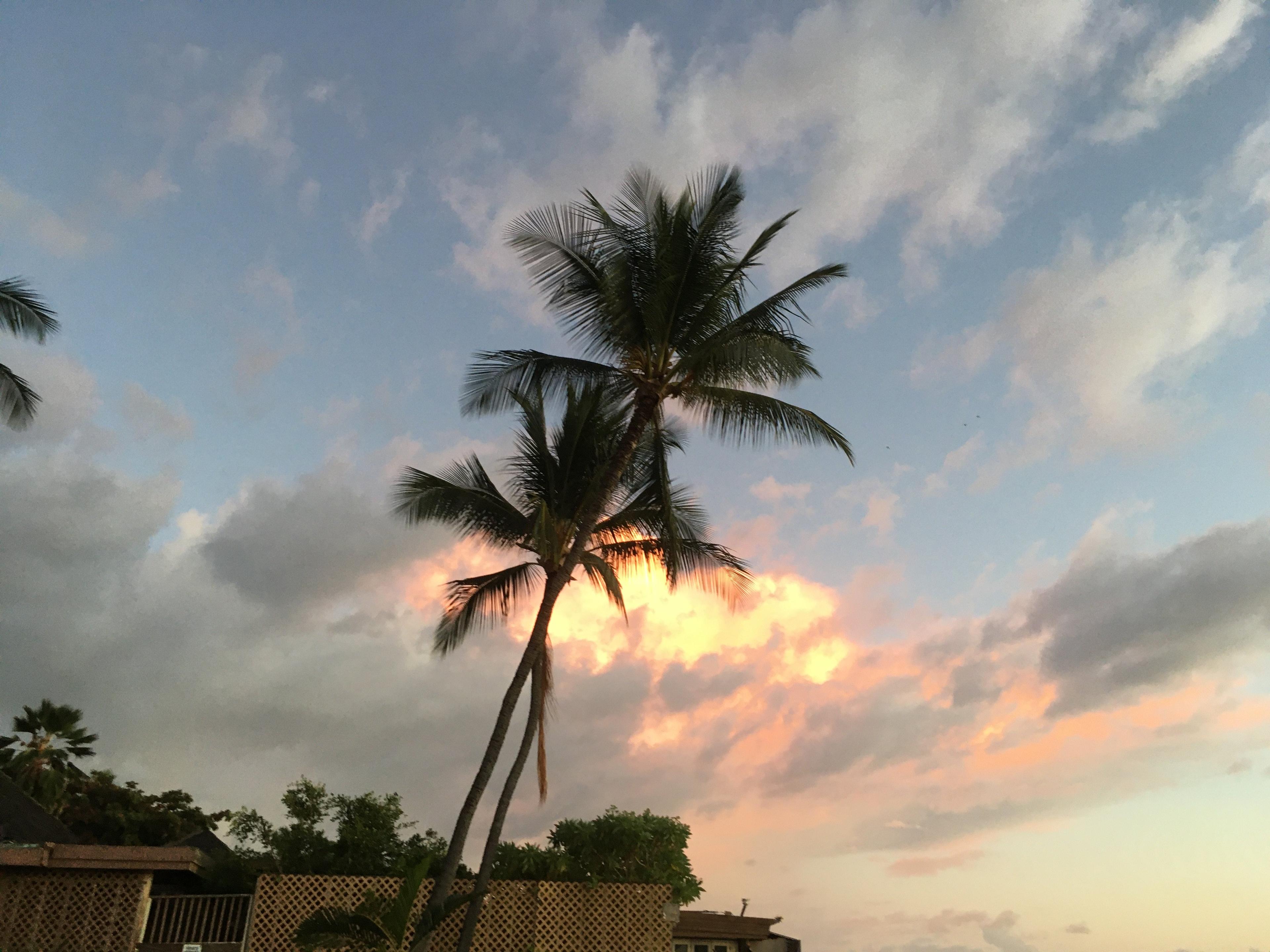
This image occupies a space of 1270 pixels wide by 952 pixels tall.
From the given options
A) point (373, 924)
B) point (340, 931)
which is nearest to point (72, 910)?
point (340, 931)

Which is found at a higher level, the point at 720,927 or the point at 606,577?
the point at 606,577

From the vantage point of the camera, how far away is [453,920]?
1290 centimetres

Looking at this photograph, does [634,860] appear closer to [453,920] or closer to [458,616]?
[453,920]

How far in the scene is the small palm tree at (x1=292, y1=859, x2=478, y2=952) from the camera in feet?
34.8

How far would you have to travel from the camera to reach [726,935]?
15.8m

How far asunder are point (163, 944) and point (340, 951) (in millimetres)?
2171

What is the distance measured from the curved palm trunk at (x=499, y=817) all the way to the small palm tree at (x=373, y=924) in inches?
50.2

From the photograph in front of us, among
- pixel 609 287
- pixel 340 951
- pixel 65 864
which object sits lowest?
pixel 340 951

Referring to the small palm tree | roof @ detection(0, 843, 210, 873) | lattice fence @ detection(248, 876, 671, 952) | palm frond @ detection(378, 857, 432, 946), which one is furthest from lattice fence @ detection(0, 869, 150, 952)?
palm frond @ detection(378, 857, 432, 946)

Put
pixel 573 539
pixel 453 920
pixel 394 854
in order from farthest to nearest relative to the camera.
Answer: pixel 573 539 < pixel 394 854 < pixel 453 920

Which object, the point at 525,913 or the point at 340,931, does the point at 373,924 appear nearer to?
the point at 340,931

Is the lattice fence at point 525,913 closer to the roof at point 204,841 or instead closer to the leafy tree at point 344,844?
the leafy tree at point 344,844

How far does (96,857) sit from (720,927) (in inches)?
369

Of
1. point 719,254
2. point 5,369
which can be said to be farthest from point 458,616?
point 5,369
